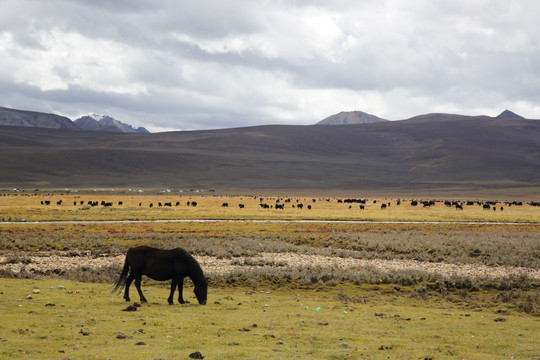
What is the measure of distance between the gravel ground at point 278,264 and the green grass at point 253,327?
4978 mm

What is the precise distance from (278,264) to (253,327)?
12573 mm

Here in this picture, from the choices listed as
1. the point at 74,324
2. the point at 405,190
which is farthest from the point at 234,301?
the point at 405,190

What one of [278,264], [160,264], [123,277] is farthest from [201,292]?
[278,264]

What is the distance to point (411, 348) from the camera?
1132 cm

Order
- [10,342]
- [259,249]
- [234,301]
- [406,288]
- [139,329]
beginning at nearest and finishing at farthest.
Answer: [10,342] → [139,329] → [234,301] → [406,288] → [259,249]

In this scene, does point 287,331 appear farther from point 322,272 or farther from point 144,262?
point 322,272

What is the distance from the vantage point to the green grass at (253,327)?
1057 cm

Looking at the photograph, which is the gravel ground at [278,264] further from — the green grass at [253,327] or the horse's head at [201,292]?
the horse's head at [201,292]

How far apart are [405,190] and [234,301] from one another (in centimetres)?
17729

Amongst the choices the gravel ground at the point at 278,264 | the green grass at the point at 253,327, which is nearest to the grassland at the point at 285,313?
the green grass at the point at 253,327

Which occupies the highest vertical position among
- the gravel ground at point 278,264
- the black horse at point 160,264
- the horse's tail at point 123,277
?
the black horse at point 160,264

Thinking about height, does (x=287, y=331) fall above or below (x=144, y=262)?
below

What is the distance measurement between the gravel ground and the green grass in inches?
196

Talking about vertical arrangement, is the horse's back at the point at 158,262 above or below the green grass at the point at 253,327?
above
